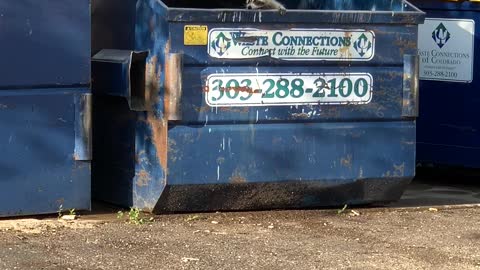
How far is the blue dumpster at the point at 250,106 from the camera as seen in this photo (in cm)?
681

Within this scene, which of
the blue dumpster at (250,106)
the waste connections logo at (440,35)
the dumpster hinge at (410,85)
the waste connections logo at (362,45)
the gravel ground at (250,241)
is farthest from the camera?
the waste connections logo at (440,35)

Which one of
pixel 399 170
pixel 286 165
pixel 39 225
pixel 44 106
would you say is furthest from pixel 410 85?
pixel 39 225

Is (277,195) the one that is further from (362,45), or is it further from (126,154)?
(362,45)

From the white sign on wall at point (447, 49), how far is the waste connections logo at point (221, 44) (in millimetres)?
2639

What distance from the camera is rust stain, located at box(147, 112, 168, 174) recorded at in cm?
677

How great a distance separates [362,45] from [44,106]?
2106mm

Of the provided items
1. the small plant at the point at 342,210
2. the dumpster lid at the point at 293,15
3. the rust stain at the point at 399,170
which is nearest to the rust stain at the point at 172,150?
the dumpster lid at the point at 293,15

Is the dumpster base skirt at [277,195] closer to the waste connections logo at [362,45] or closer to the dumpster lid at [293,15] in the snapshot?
the waste connections logo at [362,45]

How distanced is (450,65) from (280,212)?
7.90 ft

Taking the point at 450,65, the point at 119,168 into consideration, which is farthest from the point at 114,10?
the point at 450,65

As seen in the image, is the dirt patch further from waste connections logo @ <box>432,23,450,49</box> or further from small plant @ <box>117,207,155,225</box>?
waste connections logo @ <box>432,23,450,49</box>

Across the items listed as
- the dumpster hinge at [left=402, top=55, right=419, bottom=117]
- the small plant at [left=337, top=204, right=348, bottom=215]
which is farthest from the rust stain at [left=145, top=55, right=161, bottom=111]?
the dumpster hinge at [left=402, top=55, right=419, bottom=117]

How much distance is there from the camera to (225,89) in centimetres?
691

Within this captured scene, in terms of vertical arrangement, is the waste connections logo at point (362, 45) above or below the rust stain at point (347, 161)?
above
